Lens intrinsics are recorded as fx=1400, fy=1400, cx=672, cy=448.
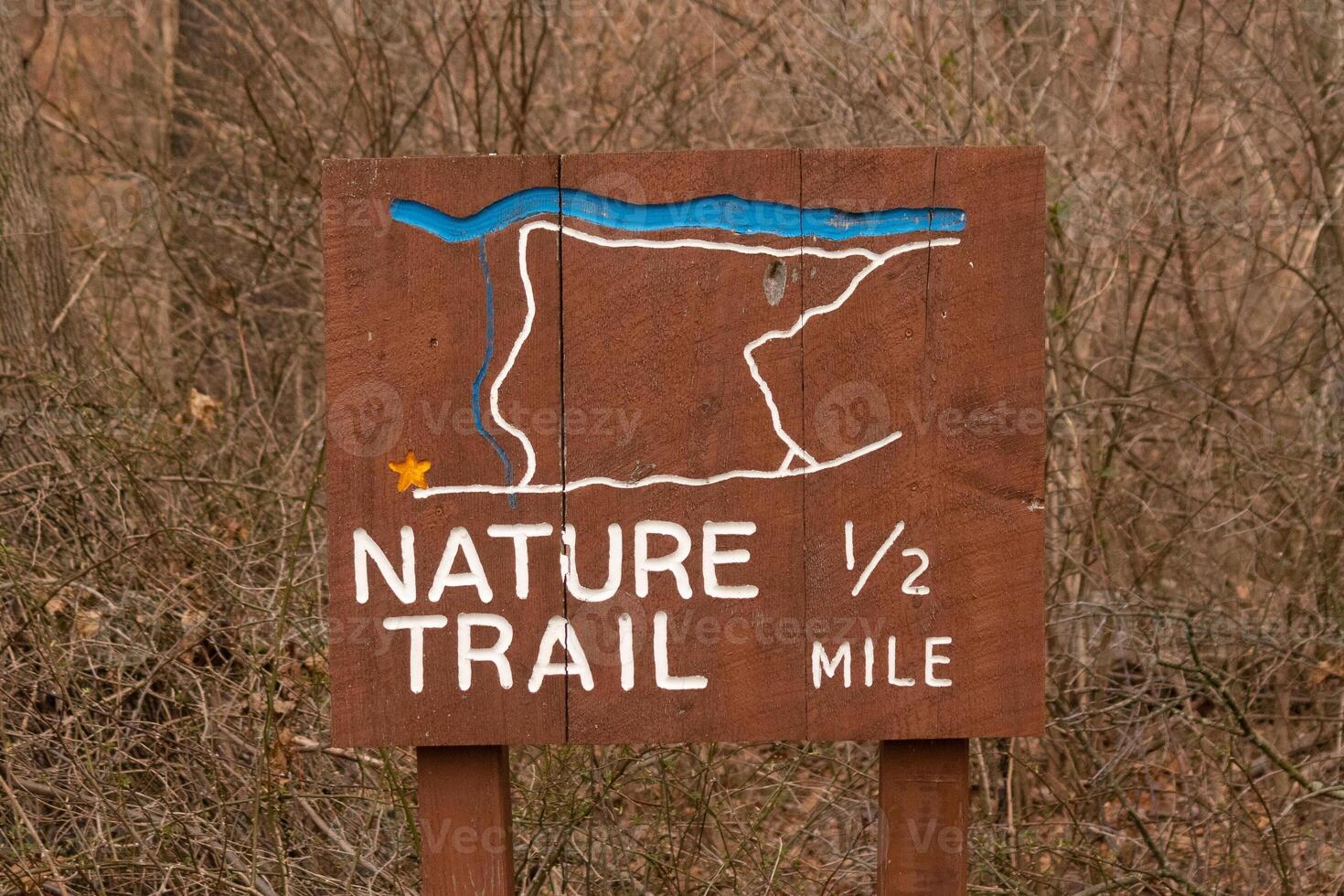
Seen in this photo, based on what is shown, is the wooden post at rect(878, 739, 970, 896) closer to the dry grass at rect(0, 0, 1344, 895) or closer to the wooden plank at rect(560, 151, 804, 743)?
the wooden plank at rect(560, 151, 804, 743)

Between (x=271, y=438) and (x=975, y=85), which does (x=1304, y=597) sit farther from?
(x=271, y=438)

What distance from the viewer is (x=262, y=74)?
6070 millimetres

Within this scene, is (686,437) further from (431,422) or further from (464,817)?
(464,817)

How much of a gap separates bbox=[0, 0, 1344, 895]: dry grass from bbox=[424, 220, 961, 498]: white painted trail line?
1.17 meters

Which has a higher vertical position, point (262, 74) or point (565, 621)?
point (262, 74)

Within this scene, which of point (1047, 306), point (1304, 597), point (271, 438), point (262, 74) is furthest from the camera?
point (262, 74)

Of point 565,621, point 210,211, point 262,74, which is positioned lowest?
point 565,621

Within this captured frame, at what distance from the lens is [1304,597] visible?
157 inches

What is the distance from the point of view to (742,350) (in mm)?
2018

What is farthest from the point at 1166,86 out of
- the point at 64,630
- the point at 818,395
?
the point at 64,630

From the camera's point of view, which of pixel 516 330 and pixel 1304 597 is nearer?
pixel 516 330

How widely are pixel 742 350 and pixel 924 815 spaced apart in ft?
2.51

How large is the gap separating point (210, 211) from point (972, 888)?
161 inches

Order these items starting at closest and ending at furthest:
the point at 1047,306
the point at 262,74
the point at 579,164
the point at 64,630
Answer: the point at 579,164 → the point at 64,630 → the point at 1047,306 → the point at 262,74
